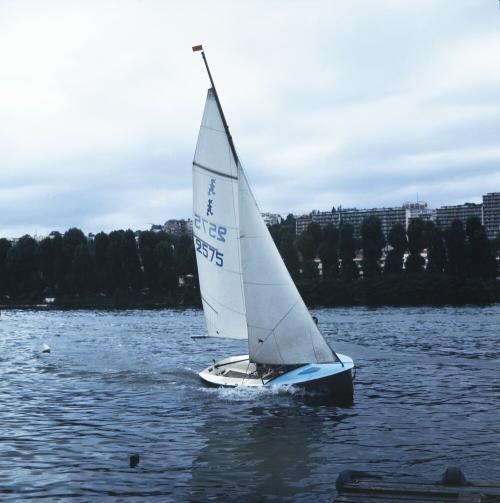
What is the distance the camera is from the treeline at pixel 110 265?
18475cm

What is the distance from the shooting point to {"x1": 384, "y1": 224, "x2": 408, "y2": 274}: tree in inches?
6378

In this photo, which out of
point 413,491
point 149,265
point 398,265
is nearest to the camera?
point 413,491

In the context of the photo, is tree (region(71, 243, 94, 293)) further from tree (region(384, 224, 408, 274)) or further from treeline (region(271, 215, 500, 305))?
tree (region(384, 224, 408, 274))

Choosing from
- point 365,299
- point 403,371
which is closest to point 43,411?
point 403,371

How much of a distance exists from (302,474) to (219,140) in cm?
1881

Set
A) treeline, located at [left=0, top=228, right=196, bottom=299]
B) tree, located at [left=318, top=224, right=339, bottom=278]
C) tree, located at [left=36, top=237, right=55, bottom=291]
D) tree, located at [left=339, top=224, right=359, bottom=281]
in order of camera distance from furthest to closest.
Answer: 1. tree, located at [left=36, top=237, right=55, bottom=291]
2. treeline, located at [left=0, top=228, right=196, bottom=299]
3. tree, located at [left=318, top=224, right=339, bottom=278]
4. tree, located at [left=339, top=224, right=359, bottom=281]

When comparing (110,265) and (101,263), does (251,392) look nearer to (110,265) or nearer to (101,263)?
(110,265)

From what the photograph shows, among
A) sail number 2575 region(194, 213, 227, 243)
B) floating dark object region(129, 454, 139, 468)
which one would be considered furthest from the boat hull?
floating dark object region(129, 454, 139, 468)

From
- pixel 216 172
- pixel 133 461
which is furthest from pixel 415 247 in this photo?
pixel 133 461

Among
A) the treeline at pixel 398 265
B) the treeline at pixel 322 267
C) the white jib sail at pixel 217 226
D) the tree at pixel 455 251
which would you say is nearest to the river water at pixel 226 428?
the white jib sail at pixel 217 226

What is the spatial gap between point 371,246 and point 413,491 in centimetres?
15118

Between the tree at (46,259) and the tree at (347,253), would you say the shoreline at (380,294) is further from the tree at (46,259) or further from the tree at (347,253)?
the tree at (46,259)

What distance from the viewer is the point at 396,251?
542ft

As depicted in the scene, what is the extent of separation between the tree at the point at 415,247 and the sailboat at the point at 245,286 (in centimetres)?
12175
